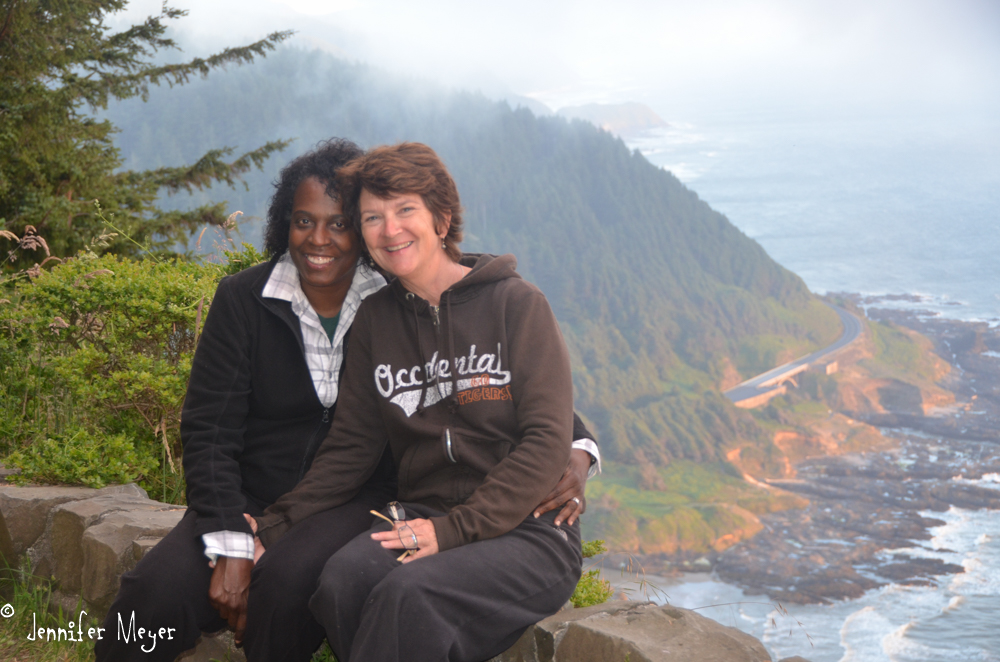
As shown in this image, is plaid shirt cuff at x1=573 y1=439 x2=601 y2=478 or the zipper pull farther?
plaid shirt cuff at x1=573 y1=439 x2=601 y2=478

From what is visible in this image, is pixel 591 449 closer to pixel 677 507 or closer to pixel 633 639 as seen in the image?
pixel 633 639

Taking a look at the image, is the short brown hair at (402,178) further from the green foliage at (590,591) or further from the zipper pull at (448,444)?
the green foliage at (590,591)

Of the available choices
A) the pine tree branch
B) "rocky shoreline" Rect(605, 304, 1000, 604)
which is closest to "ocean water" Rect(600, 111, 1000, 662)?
"rocky shoreline" Rect(605, 304, 1000, 604)

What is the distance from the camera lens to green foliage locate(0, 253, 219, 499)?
2822 millimetres

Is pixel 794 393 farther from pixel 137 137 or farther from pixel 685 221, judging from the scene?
pixel 137 137

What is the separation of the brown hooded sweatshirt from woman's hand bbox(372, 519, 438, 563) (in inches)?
0.7

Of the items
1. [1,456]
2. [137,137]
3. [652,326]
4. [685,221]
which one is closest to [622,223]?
[685,221]

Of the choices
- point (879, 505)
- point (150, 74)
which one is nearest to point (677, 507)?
point (879, 505)

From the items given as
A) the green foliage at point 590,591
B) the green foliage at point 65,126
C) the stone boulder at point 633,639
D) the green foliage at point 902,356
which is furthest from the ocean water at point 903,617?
the stone boulder at point 633,639

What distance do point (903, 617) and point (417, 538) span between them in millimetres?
60295

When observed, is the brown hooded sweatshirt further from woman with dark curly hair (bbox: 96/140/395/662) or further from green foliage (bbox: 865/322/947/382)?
green foliage (bbox: 865/322/947/382)

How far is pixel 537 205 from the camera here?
322 feet

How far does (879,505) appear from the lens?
63.1m

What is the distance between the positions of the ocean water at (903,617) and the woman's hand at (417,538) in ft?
150
